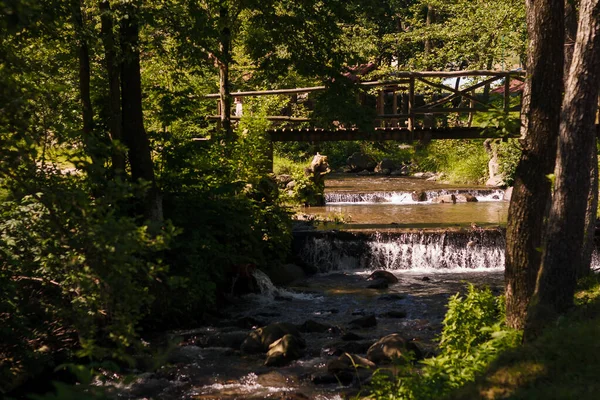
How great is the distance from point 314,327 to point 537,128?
200 inches

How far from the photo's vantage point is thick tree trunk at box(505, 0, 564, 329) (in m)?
8.32

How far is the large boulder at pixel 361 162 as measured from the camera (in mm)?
33656

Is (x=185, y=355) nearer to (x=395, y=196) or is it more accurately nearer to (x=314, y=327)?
(x=314, y=327)

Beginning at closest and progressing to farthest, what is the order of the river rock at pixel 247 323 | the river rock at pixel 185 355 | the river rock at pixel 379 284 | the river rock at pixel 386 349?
the river rock at pixel 386 349, the river rock at pixel 185 355, the river rock at pixel 247 323, the river rock at pixel 379 284

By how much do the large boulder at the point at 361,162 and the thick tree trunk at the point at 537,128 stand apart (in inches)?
985

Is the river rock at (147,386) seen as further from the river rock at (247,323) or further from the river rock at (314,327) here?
the river rock at (314,327)

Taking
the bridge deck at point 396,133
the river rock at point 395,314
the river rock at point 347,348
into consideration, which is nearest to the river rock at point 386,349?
the river rock at point 347,348

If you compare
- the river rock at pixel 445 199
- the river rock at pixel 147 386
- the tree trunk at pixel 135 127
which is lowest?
the river rock at pixel 147 386

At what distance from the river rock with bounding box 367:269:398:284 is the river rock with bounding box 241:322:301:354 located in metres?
4.62

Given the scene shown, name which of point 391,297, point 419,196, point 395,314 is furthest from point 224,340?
point 419,196

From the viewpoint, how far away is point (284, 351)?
34.1 feet

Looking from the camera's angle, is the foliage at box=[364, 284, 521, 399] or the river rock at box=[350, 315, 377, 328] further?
the river rock at box=[350, 315, 377, 328]

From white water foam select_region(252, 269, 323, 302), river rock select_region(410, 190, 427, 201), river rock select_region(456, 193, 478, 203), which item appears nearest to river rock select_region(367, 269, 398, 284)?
white water foam select_region(252, 269, 323, 302)

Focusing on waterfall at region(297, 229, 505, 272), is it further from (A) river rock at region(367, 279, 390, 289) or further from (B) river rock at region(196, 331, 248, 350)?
(B) river rock at region(196, 331, 248, 350)
